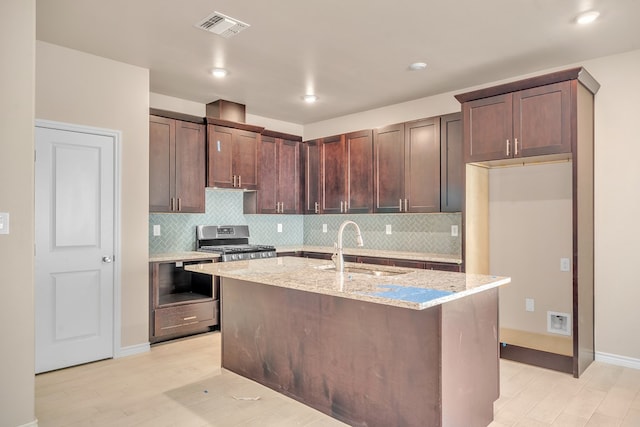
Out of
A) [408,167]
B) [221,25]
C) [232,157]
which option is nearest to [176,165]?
[232,157]

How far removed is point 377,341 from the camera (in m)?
2.30

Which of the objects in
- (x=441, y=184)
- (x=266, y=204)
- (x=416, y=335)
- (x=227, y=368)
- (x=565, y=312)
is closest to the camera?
(x=416, y=335)

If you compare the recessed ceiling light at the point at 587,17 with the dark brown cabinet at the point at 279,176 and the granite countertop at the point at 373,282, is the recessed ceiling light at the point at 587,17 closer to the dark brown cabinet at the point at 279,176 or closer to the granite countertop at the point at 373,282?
the granite countertop at the point at 373,282

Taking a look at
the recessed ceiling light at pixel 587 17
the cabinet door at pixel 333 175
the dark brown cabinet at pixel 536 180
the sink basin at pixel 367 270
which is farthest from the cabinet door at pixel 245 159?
the recessed ceiling light at pixel 587 17

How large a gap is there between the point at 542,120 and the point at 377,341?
243cm

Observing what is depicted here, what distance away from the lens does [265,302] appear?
2977 mm

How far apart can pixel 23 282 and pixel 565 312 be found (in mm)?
4337

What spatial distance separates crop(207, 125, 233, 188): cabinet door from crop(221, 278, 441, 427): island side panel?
190 centimetres

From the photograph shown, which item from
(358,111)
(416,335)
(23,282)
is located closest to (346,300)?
(416,335)

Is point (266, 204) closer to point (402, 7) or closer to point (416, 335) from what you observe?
point (402, 7)

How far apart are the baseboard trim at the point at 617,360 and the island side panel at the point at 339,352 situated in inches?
96.1

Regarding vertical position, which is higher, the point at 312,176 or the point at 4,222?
the point at 312,176

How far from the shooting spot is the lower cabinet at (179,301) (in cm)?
411

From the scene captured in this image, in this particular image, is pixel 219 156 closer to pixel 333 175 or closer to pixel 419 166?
pixel 333 175
